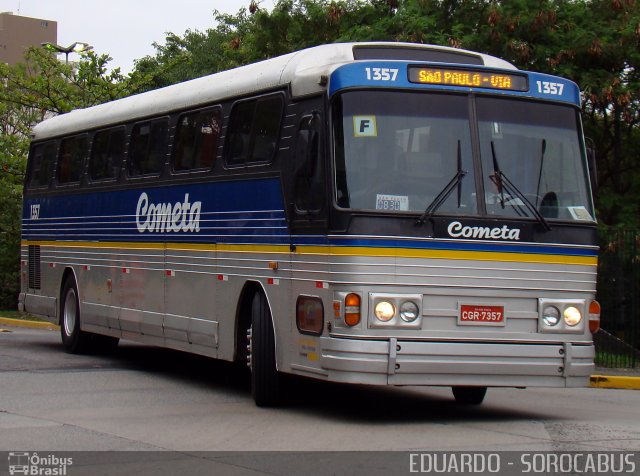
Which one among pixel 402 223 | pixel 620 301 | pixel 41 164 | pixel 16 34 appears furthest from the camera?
pixel 16 34

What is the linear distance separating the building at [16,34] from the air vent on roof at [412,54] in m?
100

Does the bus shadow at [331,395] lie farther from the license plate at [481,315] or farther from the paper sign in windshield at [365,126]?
the paper sign in windshield at [365,126]

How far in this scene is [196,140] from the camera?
1380cm

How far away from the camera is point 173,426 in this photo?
10469mm

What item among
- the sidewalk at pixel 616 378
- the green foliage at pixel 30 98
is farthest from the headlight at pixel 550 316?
the green foliage at pixel 30 98

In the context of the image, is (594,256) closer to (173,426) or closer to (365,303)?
(365,303)

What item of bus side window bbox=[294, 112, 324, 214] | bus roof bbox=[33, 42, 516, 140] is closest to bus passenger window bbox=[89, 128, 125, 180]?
bus roof bbox=[33, 42, 516, 140]

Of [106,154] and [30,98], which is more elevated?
[30,98]

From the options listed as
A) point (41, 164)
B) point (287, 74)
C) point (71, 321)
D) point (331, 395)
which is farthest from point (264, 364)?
point (41, 164)

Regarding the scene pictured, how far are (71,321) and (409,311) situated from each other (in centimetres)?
879

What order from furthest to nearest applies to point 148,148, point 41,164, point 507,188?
point 41,164, point 148,148, point 507,188

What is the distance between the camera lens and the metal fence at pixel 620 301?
1795 centimetres

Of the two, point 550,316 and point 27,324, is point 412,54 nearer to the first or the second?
point 550,316

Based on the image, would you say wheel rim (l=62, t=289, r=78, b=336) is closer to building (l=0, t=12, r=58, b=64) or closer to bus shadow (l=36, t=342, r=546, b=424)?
bus shadow (l=36, t=342, r=546, b=424)
